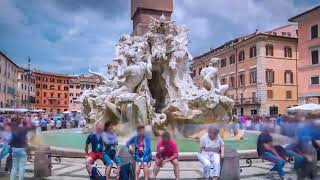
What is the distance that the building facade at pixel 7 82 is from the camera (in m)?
60.7

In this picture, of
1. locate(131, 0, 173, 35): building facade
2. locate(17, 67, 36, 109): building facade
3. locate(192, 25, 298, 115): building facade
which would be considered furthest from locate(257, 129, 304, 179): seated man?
locate(17, 67, 36, 109): building facade

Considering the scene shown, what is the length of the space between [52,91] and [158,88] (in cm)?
9606

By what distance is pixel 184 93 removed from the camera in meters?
15.8

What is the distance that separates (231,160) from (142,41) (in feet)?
34.2

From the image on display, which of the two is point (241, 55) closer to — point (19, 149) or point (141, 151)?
point (141, 151)

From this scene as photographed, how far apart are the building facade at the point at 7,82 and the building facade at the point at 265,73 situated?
31.4 meters

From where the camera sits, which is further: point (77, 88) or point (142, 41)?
point (77, 88)

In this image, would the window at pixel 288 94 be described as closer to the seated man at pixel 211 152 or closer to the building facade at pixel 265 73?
the building facade at pixel 265 73

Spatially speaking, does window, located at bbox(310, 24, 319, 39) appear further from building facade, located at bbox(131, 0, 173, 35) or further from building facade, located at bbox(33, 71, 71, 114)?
building facade, located at bbox(33, 71, 71, 114)

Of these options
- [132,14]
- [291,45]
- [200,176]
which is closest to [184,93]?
[132,14]

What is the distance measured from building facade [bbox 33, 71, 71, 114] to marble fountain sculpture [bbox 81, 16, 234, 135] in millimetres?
89897

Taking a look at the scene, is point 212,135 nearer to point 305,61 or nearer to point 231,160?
point 231,160

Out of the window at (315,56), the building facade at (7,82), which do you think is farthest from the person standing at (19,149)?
the building facade at (7,82)

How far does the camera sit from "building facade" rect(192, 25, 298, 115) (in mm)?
45375
